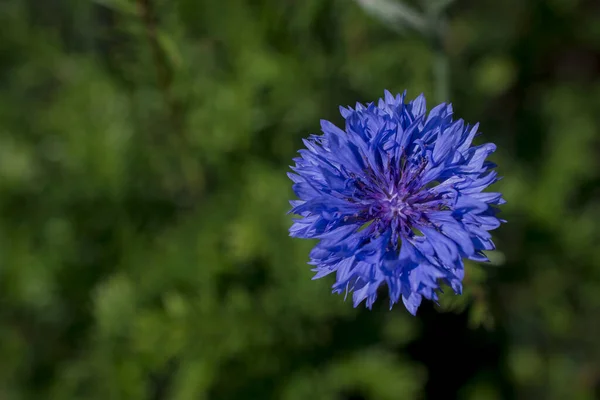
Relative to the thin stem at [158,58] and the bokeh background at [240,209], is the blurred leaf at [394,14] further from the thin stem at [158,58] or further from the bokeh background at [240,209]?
the thin stem at [158,58]

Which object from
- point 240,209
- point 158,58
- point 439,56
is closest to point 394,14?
point 439,56

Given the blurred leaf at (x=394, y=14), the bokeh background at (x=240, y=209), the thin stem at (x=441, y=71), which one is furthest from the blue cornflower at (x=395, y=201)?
the bokeh background at (x=240, y=209)

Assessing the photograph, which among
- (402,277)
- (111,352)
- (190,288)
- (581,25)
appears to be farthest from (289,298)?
(581,25)

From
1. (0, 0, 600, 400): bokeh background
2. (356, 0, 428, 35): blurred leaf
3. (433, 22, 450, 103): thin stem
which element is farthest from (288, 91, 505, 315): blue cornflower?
(0, 0, 600, 400): bokeh background

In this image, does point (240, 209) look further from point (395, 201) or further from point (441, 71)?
point (395, 201)

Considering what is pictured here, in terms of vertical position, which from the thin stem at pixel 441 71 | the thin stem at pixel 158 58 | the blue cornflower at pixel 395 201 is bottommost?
the blue cornflower at pixel 395 201

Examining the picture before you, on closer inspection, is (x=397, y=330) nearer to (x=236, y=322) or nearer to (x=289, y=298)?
A: (x=289, y=298)
